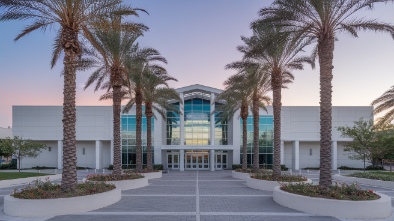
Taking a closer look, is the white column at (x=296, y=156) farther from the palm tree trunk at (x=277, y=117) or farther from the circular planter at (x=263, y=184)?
the circular planter at (x=263, y=184)

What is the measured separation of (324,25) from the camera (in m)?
15.0

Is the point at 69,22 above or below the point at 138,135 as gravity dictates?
above

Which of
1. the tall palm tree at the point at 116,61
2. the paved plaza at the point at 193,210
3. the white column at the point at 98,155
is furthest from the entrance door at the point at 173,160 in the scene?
the paved plaza at the point at 193,210

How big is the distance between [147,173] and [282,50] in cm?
1483

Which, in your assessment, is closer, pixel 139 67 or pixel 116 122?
pixel 116 122

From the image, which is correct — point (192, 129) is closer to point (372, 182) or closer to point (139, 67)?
point (139, 67)

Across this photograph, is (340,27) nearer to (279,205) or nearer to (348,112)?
(279,205)

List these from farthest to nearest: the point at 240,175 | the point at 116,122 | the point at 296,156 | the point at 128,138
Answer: the point at 128,138 → the point at 296,156 → the point at 240,175 → the point at 116,122

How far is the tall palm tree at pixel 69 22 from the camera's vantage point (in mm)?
13945

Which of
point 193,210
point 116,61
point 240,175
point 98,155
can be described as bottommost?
point 240,175

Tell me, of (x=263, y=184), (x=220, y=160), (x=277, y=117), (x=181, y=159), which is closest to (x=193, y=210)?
(x=263, y=184)

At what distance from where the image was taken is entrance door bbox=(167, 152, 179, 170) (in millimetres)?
44844

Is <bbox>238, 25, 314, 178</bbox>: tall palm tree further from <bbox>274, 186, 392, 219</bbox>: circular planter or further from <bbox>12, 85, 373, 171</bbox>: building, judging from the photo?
<bbox>12, 85, 373, 171</bbox>: building

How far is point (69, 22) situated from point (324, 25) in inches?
421
